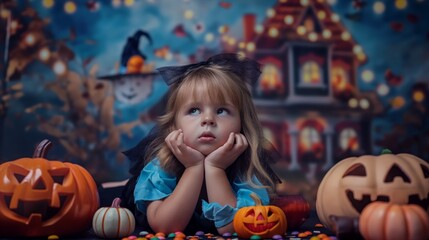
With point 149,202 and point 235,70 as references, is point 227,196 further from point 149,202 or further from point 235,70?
point 235,70

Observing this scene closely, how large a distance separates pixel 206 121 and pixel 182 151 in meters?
0.14

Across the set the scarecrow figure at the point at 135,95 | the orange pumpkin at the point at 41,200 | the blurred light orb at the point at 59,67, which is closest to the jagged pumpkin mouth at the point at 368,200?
the orange pumpkin at the point at 41,200

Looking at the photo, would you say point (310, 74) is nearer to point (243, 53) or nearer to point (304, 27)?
point (304, 27)

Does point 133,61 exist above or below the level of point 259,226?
above

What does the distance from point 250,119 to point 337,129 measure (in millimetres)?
3046

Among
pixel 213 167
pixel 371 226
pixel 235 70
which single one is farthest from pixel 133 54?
pixel 371 226

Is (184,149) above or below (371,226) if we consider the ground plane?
above

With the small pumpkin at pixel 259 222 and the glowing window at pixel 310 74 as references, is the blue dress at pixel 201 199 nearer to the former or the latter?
the small pumpkin at pixel 259 222

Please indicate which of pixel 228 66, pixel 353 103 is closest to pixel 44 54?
pixel 353 103

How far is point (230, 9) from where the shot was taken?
16.1 ft

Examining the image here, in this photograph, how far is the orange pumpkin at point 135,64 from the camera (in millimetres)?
4734

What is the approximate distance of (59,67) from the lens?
4789mm

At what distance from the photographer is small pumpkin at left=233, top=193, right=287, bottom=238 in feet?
5.68

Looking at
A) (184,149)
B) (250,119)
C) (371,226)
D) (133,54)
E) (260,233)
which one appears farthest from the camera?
(133,54)
